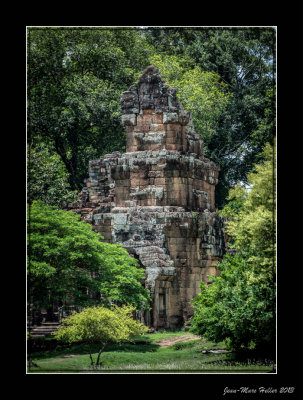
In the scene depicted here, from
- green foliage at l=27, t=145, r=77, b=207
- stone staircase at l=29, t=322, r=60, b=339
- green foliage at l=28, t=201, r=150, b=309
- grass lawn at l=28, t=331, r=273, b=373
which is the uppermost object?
green foliage at l=27, t=145, r=77, b=207

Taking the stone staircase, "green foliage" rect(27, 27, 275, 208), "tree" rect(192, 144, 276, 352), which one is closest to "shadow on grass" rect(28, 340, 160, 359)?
the stone staircase

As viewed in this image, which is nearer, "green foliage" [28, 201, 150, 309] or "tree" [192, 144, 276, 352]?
"tree" [192, 144, 276, 352]

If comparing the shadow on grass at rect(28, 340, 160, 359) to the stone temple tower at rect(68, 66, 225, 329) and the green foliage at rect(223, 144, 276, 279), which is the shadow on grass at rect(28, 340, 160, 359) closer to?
the stone temple tower at rect(68, 66, 225, 329)

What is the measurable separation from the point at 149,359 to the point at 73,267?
3865 mm

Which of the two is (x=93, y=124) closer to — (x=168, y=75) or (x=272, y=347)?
(x=168, y=75)

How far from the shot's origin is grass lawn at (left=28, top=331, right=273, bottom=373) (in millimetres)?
20078

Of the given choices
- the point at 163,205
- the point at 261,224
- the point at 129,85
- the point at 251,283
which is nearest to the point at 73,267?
the point at 251,283

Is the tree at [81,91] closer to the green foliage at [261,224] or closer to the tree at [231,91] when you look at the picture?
the tree at [231,91]

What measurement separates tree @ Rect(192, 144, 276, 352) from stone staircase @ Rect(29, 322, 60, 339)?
5.40 meters

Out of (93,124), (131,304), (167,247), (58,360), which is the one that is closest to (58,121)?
(93,124)

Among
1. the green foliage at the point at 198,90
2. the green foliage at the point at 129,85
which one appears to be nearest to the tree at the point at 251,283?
the green foliage at the point at 129,85

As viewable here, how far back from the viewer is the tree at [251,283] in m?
20.5

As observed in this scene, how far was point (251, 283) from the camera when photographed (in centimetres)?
2108

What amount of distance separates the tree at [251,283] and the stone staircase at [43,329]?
5404mm
